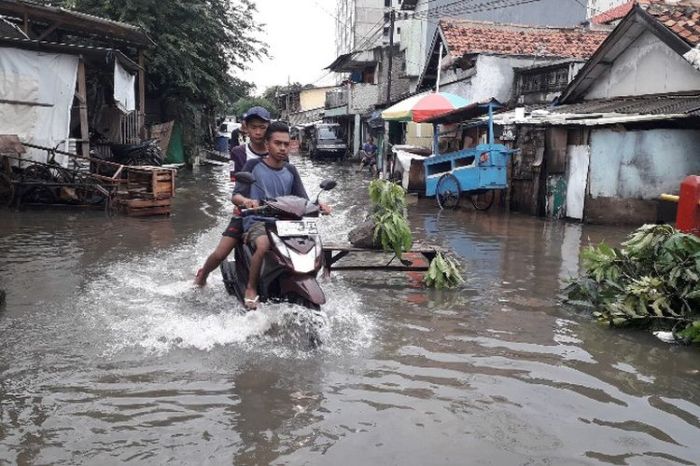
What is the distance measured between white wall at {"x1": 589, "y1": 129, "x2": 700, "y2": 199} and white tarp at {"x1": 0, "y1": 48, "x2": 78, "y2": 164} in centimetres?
1077

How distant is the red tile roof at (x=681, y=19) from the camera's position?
1251cm

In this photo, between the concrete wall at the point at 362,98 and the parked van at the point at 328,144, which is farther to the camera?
the concrete wall at the point at 362,98

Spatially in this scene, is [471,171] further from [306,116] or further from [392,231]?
[306,116]

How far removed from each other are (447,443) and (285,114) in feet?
219

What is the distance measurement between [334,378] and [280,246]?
3.83 feet

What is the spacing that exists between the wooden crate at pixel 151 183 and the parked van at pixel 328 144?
2580cm

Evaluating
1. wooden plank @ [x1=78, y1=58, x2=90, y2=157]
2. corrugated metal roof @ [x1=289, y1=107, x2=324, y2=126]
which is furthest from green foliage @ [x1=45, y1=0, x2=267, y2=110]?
corrugated metal roof @ [x1=289, y1=107, x2=324, y2=126]

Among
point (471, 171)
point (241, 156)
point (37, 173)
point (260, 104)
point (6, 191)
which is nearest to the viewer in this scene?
point (241, 156)

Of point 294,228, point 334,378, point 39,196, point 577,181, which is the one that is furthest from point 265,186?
point 577,181

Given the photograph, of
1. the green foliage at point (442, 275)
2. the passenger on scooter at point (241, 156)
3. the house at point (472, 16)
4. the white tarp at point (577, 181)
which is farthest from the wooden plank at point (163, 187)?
the house at point (472, 16)

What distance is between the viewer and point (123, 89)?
1455cm

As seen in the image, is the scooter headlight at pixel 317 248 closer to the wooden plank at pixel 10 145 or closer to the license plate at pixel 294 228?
the license plate at pixel 294 228

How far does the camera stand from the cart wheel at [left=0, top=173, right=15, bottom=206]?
37.6 feet

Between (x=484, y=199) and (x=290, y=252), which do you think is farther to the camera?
(x=484, y=199)
